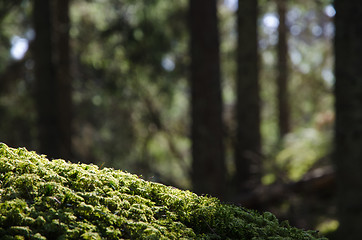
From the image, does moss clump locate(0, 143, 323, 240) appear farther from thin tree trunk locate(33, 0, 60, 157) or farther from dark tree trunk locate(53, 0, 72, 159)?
dark tree trunk locate(53, 0, 72, 159)

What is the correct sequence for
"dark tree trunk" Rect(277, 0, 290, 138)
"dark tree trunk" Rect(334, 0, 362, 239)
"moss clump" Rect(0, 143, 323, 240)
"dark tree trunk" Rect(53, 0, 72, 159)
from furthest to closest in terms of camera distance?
1. "dark tree trunk" Rect(277, 0, 290, 138)
2. "dark tree trunk" Rect(53, 0, 72, 159)
3. "dark tree trunk" Rect(334, 0, 362, 239)
4. "moss clump" Rect(0, 143, 323, 240)

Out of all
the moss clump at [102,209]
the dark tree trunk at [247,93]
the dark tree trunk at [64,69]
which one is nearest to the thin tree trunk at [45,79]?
the dark tree trunk at [64,69]

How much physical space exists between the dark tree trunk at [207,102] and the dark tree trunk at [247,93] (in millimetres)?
2327

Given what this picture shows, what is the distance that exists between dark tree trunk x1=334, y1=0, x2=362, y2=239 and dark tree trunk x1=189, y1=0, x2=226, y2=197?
10.3ft

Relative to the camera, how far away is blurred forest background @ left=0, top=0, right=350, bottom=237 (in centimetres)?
850

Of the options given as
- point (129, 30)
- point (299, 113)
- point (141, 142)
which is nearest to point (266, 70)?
point (299, 113)

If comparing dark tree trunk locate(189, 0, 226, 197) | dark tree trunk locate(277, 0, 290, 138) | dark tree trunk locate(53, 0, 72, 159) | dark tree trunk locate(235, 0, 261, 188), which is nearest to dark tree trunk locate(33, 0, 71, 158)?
dark tree trunk locate(53, 0, 72, 159)

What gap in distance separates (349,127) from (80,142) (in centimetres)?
1122

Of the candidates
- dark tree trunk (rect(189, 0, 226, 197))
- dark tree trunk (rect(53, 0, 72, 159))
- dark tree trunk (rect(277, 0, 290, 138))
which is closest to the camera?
dark tree trunk (rect(189, 0, 226, 197))

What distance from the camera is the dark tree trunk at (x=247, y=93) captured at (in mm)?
10609

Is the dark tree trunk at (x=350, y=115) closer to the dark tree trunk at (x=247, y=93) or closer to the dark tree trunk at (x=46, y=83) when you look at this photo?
the dark tree trunk at (x=247, y=93)

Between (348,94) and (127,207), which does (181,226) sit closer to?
(127,207)

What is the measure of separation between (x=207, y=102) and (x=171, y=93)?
647 centimetres

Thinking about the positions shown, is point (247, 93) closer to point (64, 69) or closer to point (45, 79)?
point (45, 79)
